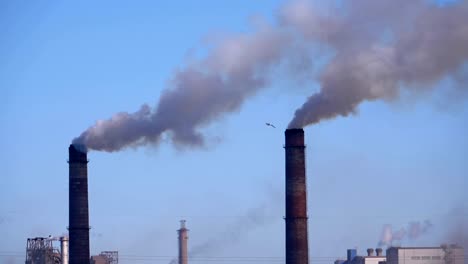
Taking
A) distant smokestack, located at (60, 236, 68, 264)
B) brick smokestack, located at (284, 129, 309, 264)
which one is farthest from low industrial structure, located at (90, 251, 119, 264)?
brick smokestack, located at (284, 129, 309, 264)

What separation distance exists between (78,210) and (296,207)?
505 inches

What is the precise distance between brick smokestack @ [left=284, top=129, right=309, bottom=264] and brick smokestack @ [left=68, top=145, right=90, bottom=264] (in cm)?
1205

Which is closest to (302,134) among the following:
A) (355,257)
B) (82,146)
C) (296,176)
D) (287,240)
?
(296,176)

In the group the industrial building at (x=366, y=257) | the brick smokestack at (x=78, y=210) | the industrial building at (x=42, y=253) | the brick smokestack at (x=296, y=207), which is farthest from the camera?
the industrial building at (x=366, y=257)

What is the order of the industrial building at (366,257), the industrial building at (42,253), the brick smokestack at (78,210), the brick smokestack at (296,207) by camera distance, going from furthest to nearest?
the industrial building at (366,257) < the industrial building at (42,253) < the brick smokestack at (78,210) < the brick smokestack at (296,207)

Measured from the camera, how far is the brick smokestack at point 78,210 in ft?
173

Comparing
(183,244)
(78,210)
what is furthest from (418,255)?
(78,210)

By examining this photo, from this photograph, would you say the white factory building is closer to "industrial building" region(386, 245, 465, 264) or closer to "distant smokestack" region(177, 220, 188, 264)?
"industrial building" region(386, 245, 465, 264)

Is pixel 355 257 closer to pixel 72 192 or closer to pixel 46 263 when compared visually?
pixel 46 263

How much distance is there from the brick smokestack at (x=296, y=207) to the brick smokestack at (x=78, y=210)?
12.0 meters

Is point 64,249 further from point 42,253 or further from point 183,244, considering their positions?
point 183,244

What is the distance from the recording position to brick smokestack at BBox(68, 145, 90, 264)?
52.9 metres

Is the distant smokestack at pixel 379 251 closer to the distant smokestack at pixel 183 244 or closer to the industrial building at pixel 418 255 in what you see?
the industrial building at pixel 418 255

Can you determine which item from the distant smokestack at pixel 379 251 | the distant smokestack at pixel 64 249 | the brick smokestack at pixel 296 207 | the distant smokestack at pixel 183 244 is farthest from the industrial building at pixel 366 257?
the brick smokestack at pixel 296 207
